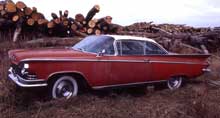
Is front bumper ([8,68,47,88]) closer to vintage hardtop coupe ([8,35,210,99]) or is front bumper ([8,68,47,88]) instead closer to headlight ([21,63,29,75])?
vintage hardtop coupe ([8,35,210,99])

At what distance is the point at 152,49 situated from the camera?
8891 millimetres

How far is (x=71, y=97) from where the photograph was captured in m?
7.42

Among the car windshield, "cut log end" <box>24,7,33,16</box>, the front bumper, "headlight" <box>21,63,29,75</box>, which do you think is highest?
"cut log end" <box>24,7,33,16</box>

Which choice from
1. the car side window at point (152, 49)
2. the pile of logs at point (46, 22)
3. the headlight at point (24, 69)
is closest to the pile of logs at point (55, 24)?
the pile of logs at point (46, 22)

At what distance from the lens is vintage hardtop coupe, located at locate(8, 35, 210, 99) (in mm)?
7121

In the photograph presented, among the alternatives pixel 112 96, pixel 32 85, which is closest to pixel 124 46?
pixel 112 96

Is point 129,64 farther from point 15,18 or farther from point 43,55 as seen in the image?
point 15,18

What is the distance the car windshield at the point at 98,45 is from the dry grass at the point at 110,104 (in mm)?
945

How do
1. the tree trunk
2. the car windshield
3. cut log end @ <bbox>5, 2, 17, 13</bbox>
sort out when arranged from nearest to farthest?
the car windshield
cut log end @ <bbox>5, 2, 17, 13</bbox>
the tree trunk

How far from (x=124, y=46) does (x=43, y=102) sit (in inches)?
88.5

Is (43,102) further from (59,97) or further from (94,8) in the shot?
(94,8)

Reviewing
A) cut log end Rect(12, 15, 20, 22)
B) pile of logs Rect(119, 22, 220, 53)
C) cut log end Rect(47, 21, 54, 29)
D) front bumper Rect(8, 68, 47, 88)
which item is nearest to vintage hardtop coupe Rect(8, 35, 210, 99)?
front bumper Rect(8, 68, 47, 88)

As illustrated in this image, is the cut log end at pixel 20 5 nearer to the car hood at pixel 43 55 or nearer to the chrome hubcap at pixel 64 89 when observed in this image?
the car hood at pixel 43 55

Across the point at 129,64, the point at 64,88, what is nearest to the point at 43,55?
the point at 64,88
